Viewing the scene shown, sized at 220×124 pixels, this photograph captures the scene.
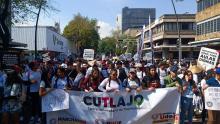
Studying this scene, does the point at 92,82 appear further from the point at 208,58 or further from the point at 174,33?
the point at 174,33

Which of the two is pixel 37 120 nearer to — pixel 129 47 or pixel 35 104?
pixel 35 104

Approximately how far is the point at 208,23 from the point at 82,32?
51.1 meters

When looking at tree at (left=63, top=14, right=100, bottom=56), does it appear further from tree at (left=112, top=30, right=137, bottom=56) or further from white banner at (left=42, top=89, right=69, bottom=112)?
white banner at (left=42, top=89, right=69, bottom=112)

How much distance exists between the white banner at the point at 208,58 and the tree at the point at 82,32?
289 feet

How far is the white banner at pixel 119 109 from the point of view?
10836 mm

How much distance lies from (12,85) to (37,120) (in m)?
2.30

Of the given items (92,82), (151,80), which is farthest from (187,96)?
(92,82)

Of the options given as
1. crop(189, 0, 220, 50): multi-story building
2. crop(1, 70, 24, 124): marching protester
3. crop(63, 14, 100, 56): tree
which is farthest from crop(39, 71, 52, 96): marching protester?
crop(63, 14, 100, 56): tree

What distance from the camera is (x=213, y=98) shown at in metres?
11.4

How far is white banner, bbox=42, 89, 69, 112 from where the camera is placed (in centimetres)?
1091

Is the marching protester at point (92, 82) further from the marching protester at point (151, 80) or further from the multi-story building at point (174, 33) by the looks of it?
the multi-story building at point (174, 33)

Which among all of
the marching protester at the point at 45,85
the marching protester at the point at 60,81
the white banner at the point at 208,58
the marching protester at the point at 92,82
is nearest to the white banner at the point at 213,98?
the marching protester at the point at 92,82

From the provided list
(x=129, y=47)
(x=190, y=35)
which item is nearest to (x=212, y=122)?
(x=190, y=35)

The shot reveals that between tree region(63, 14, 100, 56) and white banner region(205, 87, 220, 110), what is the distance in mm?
92333
